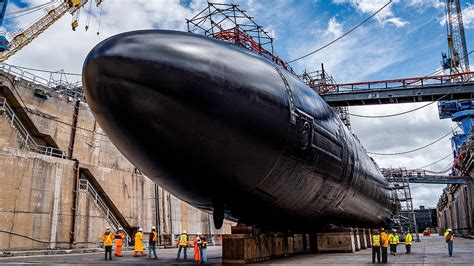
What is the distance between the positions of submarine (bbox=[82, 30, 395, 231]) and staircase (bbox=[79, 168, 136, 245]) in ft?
69.7

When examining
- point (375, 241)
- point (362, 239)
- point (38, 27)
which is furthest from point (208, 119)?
point (38, 27)

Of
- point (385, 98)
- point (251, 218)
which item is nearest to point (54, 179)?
point (251, 218)

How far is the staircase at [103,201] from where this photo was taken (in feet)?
86.8

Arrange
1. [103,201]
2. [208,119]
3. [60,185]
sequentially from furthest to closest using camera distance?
[103,201], [60,185], [208,119]

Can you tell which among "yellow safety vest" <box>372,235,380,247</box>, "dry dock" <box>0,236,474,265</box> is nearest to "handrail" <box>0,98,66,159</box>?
"dry dock" <box>0,236,474,265</box>

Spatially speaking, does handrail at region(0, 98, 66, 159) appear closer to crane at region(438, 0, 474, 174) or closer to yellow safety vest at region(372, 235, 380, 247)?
yellow safety vest at region(372, 235, 380, 247)

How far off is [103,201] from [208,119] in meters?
25.2

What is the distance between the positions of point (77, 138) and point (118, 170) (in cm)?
392

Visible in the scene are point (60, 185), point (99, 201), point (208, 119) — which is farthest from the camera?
point (99, 201)

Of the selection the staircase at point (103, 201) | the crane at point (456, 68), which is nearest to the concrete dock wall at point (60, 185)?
the staircase at point (103, 201)

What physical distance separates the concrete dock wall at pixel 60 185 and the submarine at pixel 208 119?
17.5 metres

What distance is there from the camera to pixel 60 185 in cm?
2367

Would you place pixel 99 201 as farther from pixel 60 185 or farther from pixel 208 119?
pixel 208 119

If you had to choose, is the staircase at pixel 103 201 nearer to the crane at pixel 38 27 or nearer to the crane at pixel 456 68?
the crane at pixel 38 27
